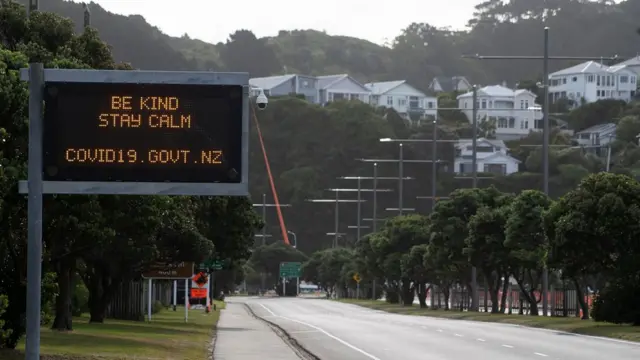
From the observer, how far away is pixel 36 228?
19.8 meters

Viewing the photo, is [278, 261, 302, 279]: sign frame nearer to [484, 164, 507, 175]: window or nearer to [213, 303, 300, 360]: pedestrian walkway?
[484, 164, 507, 175]: window

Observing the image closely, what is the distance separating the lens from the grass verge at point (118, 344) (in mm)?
30273

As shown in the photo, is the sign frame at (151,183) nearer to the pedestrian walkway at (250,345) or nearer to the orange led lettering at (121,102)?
the orange led lettering at (121,102)

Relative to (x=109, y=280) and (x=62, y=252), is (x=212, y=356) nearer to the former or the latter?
(x=62, y=252)

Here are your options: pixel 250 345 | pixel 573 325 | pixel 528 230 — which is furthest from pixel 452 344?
pixel 528 230

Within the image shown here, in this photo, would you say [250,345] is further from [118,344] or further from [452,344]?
[118,344]

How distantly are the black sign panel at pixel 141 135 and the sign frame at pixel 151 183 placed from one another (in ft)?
0.22

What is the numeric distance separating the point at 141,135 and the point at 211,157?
0.97 metres

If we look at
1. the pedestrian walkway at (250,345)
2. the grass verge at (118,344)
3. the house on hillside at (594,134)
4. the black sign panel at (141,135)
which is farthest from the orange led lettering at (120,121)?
the house on hillside at (594,134)

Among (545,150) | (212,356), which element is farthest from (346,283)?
(212,356)

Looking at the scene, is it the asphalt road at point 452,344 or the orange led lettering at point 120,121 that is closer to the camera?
the orange led lettering at point 120,121

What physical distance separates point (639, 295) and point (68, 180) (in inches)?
1324

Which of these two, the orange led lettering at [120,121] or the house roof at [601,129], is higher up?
the house roof at [601,129]

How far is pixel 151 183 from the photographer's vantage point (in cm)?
2027
